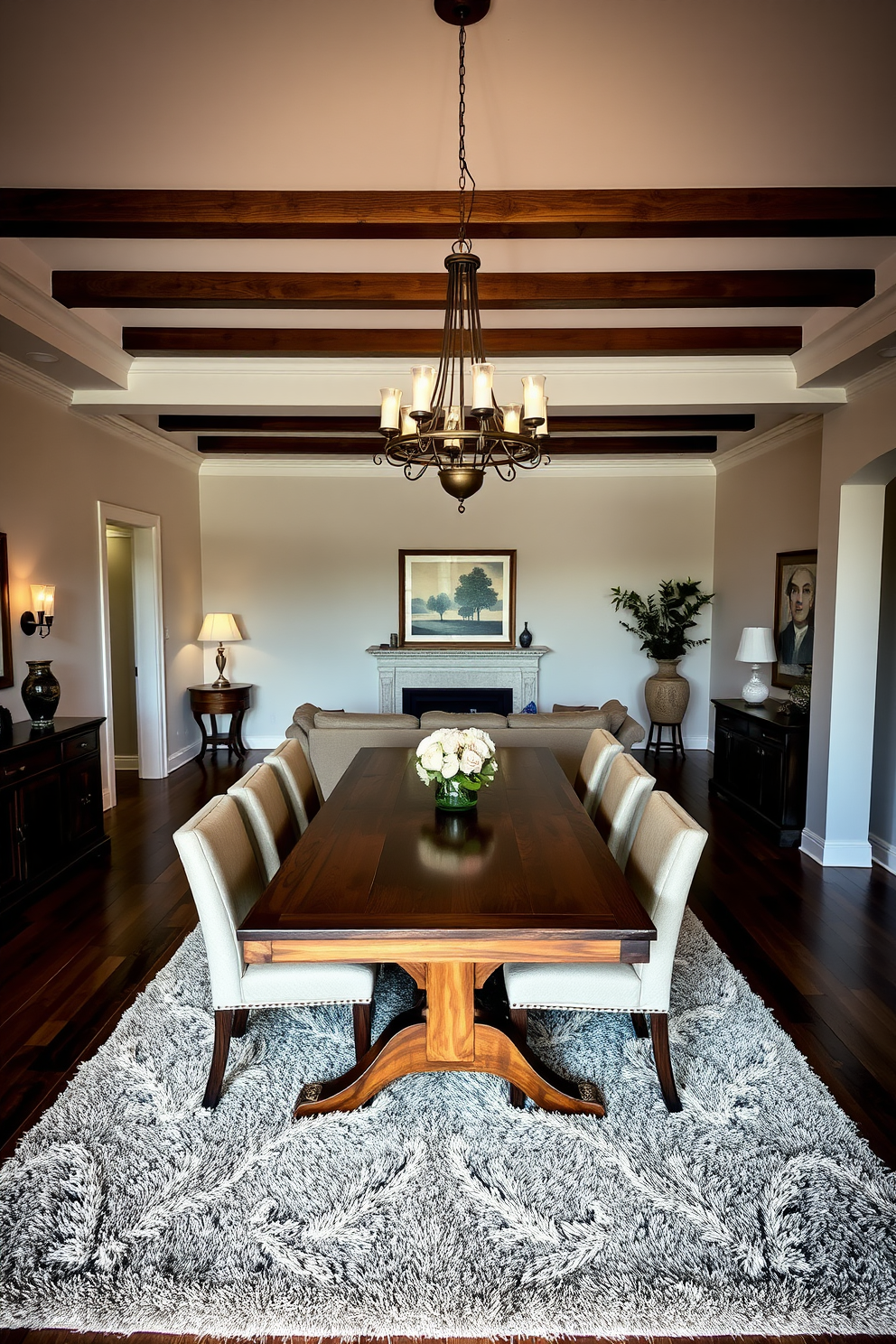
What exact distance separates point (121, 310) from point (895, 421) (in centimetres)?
406

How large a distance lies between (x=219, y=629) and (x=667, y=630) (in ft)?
14.0

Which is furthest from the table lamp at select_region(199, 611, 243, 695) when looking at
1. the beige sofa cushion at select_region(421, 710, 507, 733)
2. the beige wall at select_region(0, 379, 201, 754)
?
the beige sofa cushion at select_region(421, 710, 507, 733)

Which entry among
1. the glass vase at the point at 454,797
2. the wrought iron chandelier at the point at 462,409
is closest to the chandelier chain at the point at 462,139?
the wrought iron chandelier at the point at 462,409

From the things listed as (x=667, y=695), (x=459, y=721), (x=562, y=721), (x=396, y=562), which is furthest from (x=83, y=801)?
(x=667, y=695)

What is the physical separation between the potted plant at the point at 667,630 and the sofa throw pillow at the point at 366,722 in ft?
10.5

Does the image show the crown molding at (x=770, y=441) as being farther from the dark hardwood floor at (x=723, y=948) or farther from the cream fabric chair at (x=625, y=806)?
the cream fabric chair at (x=625, y=806)

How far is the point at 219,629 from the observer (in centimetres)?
695

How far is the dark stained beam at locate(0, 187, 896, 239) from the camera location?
2754 millimetres

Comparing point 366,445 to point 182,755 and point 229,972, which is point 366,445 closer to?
point 182,755

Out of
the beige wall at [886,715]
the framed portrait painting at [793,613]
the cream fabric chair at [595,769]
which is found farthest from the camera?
the framed portrait painting at [793,613]

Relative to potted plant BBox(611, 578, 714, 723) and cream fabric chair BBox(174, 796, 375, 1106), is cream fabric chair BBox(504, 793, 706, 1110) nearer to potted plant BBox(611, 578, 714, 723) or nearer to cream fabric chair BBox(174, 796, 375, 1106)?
cream fabric chair BBox(174, 796, 375, 1106)

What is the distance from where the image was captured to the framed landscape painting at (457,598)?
7469 millimetres

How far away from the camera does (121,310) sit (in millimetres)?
3988

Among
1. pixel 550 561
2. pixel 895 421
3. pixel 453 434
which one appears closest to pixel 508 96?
pixel 453 434
